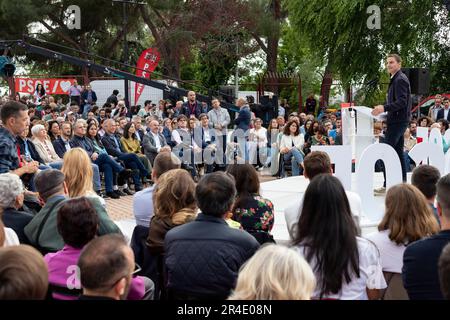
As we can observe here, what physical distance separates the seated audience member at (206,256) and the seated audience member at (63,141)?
22.6 ft

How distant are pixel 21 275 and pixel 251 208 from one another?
2404 mm

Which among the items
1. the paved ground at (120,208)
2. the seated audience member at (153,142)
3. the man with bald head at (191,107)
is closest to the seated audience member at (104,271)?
the paved ground at (120,208)

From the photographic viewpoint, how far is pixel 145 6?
3173 cm

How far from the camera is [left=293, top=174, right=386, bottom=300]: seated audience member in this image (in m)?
3.27

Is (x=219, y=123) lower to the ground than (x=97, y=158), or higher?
higher

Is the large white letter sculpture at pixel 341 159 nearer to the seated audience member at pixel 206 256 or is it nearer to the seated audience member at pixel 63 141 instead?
the seated audience member at pixel 206 256

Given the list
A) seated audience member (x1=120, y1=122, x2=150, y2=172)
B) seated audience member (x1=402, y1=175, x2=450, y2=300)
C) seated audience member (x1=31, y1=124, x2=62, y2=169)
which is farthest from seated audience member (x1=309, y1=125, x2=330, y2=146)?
seated audience member (x1=402, y1=175, x2=450, y2=300)

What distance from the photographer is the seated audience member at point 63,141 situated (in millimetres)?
10203

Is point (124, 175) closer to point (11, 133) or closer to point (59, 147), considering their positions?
point (59, 147)

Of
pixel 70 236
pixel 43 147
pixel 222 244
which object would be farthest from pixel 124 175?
pixel 222 244

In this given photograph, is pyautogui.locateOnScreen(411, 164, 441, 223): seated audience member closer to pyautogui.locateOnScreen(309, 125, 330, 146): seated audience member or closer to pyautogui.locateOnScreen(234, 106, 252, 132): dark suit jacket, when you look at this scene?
pyautogui.locateOnScreen(309, 125, 330, 146): seated audience member

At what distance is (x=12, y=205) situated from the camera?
15.0 ft
